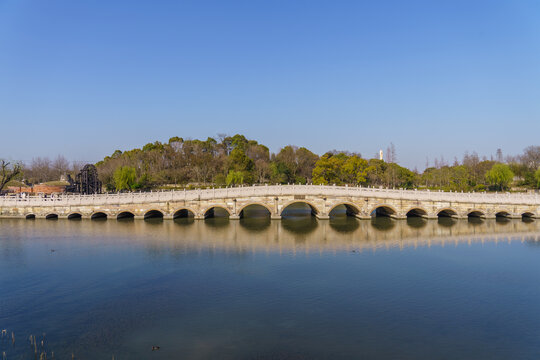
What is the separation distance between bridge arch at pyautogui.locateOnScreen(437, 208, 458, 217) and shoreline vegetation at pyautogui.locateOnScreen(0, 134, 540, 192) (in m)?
15.2

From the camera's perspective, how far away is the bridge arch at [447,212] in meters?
35.9

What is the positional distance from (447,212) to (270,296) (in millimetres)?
28864

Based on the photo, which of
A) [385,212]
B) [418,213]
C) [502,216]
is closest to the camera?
[502,216]

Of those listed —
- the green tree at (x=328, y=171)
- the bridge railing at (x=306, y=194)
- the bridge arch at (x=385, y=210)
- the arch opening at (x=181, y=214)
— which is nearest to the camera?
the bridge railing at (x=306, y=194)

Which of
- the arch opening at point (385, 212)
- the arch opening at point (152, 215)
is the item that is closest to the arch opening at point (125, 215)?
the arch opening at point (152, 215)

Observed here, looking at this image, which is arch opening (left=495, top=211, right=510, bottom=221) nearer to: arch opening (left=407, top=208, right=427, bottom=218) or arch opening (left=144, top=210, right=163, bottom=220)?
arch opening (left=407, top=208, right=427, bottom=218)

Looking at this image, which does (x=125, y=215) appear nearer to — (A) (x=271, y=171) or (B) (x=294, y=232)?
(B) (x=294, y=232)

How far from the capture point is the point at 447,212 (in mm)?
37438

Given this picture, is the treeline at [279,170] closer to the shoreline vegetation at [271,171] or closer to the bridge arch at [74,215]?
the shoreline vegetation at [271,171]

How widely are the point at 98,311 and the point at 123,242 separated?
12294 mm

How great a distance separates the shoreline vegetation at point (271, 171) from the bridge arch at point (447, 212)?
15189 mm

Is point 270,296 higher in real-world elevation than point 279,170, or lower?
lower

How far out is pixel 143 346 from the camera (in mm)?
11312

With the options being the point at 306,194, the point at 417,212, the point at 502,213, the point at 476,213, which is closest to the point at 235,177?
the point at 306,194
